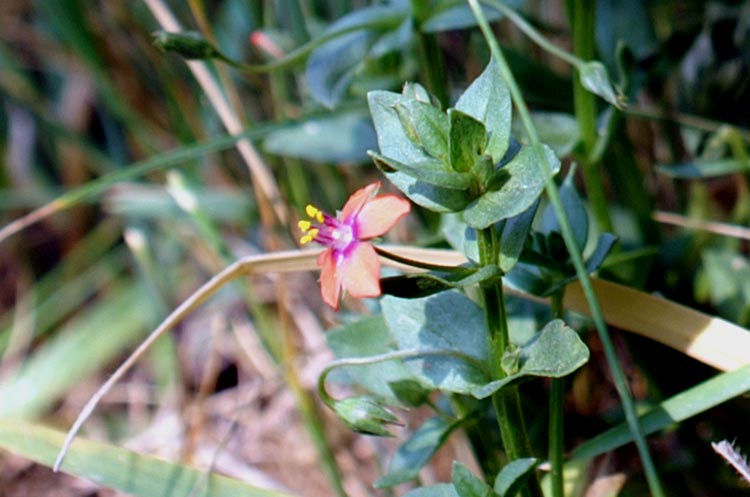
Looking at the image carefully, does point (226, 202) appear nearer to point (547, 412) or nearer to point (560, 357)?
point (547, 412)

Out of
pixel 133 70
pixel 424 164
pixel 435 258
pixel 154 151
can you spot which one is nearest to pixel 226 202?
pixel 154 151

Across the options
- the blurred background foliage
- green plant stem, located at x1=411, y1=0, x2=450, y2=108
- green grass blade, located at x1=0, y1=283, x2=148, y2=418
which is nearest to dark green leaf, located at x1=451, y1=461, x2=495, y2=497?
the blurred background foliage

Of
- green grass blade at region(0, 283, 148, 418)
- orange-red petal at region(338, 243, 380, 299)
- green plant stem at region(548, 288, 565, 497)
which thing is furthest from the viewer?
green grass blade at region(0, 283, 148, 418)

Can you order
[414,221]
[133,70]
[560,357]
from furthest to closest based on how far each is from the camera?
[133,70], [414,221], [560,357]

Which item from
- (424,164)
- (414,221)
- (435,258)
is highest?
(424,164)

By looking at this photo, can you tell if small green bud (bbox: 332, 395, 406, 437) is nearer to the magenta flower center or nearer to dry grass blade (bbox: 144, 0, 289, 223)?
the magenta flower center

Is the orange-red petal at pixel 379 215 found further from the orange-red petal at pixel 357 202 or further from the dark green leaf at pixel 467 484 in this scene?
the dark green leaf at pixel 467 484
